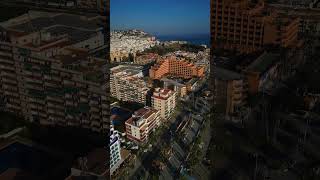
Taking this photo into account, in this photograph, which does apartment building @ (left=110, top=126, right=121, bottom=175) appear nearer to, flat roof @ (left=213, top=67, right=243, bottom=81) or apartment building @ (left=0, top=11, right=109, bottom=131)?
apartment building @ (left=0, top=11, right=109, bottom=131)

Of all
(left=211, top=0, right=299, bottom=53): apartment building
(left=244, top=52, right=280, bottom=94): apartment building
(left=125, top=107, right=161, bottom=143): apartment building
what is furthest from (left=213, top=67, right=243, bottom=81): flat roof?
(left=125, top=107, right=161, bottom=143): apartment building

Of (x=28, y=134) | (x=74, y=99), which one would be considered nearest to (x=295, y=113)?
(x=74, y=99)

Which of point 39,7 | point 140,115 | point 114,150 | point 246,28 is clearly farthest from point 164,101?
point 39,7

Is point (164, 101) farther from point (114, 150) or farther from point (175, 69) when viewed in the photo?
point (114, 150)

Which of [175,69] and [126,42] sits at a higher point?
[126,42]

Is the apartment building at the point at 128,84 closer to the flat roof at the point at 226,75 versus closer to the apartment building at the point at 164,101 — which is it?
the apartment building at the point at 164,101

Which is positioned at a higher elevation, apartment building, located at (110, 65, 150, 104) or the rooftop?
apartment building, located at (110, 65, 150, 104)
